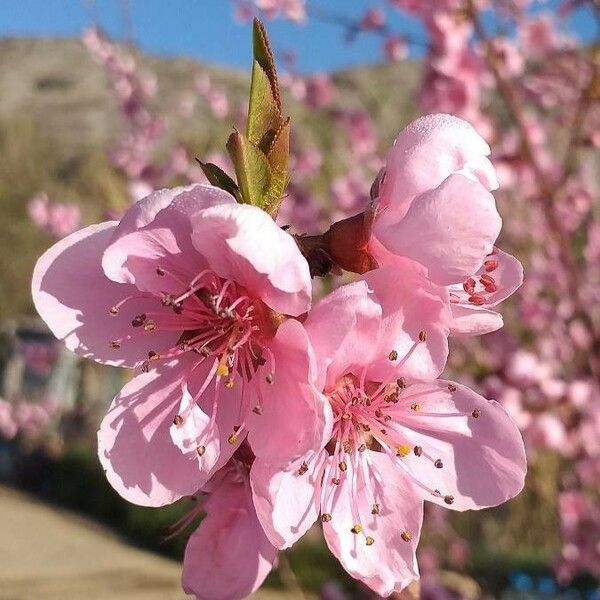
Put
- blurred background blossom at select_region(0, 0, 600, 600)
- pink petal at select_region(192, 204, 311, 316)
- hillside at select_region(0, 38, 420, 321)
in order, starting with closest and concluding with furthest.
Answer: pink petal at select_region(192, 204, 311, 316) < blurred background blossom at select_region(0, 0, 600, 600) < hillside at select_region(0, 38, 420, 321)

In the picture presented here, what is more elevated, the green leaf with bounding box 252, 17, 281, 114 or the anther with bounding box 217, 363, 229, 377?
the green leaf with bounding box 252, 17, 281, 114

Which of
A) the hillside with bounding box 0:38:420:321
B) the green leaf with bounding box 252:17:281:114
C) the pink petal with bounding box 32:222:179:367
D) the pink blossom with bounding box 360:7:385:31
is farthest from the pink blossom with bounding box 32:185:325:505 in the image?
the hillside with bounding box 0:38:420:321

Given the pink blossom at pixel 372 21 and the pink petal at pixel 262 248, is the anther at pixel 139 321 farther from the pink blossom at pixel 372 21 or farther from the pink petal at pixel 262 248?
the pink blossom at pixel 372 21

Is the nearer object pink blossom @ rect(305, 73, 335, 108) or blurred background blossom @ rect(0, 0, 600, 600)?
blurred background blossom @ rect(0, 0, 600, 600)

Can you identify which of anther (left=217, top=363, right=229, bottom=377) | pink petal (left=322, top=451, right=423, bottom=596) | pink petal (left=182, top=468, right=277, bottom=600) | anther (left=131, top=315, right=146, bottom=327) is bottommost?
pink petal (left=182, top=468, right=277, bottom=600)

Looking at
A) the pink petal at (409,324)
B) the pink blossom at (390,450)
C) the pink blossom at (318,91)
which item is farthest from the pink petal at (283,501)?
the pink blossom at (318,91)

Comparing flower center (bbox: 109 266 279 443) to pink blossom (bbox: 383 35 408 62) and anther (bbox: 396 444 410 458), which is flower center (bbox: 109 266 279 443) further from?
pink blossom (bbox: 383 35 408 62)

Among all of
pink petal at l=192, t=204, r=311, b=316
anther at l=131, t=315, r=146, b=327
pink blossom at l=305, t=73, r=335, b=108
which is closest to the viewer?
pink petal at l=192, t=204, r=311, b=316
